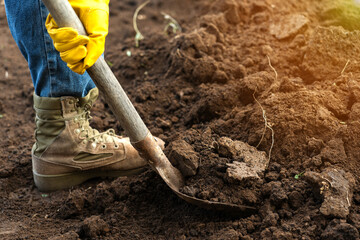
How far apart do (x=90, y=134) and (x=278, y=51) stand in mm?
1569

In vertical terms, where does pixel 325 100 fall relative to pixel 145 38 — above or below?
above

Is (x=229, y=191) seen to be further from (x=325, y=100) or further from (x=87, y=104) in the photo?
(x=87, y=104)

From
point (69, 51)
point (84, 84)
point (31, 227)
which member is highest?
point (69, 51)

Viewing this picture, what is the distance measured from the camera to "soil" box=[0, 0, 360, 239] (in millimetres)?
1958

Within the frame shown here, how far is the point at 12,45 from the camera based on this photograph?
177 inches

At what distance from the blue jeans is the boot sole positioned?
54 centimetres

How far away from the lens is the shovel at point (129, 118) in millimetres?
1856

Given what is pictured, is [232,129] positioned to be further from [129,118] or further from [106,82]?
[106,82]

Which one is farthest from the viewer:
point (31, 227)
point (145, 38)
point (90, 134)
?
point (145, 38)

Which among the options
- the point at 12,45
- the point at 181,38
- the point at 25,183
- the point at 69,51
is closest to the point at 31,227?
the point at 25,183

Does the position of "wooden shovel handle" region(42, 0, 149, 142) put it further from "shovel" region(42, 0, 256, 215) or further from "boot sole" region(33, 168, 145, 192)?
"boot sole" region(33, 168, 145, 192)

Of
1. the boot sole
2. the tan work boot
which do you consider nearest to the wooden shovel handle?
the tan work boot

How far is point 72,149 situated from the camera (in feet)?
8.11

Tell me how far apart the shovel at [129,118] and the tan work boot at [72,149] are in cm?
35
